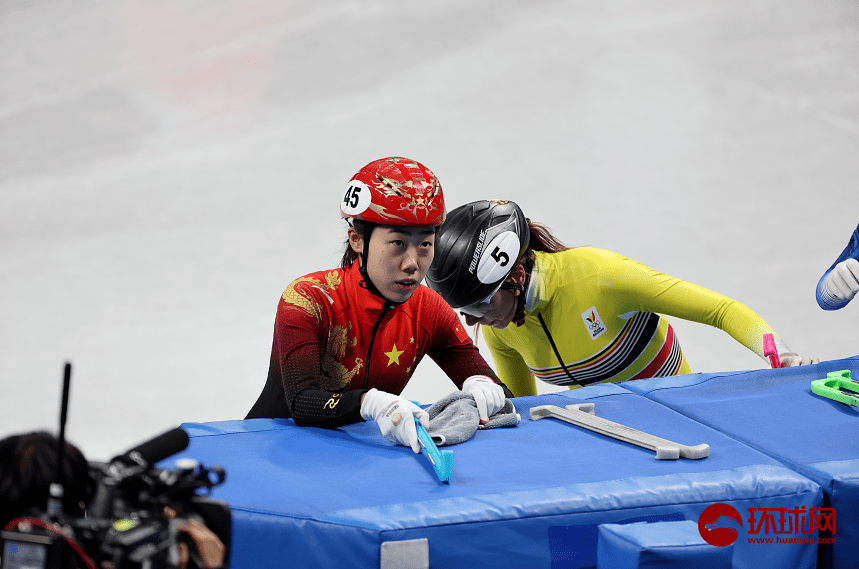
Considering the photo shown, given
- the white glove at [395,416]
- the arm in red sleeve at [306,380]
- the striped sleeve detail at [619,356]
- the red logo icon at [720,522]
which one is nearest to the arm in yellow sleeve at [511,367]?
the striped sleeve detail at [619,356]

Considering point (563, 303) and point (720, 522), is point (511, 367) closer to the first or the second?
point (563, 303)

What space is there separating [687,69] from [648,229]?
256cm

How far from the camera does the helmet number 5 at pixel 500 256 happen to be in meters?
2.63

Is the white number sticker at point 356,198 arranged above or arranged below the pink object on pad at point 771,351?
above

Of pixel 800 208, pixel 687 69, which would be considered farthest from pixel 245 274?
pixel 687 69

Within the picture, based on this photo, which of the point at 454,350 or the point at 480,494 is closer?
the point at 480,494

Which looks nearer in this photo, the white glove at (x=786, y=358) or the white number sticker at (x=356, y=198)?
the white number sticker at (x=356, y=198)

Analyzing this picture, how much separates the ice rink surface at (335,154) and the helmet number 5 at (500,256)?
2.11 meters

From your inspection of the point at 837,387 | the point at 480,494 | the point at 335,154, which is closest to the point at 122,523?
the point at 480,494

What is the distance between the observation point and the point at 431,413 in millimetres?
2170

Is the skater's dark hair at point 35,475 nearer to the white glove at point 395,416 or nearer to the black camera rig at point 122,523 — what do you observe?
the black camera rig at point 122,523

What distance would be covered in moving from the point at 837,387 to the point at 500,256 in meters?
1.03

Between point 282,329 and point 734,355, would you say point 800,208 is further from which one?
point 282,329

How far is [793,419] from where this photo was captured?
218cm
